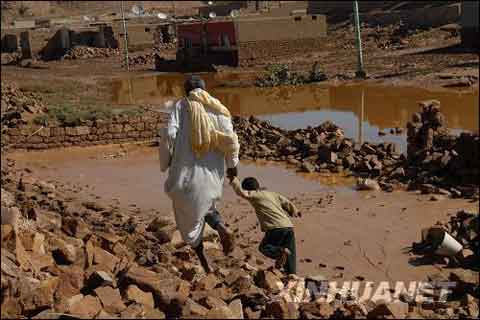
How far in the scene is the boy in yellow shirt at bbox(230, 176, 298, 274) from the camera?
16.5 feet

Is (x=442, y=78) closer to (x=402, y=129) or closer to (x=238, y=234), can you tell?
(x=402, y=129)

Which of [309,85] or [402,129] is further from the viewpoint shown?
[309,85]

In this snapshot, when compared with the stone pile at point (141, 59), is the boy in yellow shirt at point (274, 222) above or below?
below

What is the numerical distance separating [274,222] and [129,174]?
601 centimetres

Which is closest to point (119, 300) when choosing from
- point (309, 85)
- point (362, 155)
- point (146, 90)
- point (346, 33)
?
point (362, 155)

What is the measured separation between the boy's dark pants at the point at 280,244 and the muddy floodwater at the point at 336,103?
735 centimetres

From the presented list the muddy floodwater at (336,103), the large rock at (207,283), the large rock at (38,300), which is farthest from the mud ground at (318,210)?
the muddy floodwater at (336,103)

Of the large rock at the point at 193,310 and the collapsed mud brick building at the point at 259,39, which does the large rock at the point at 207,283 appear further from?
the collapsed mud brick building at the point at 259,39

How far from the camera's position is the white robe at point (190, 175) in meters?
4.39

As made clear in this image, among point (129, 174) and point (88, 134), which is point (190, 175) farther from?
point (88, 134)

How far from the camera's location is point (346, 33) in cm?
3756

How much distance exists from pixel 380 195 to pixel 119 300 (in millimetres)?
5617

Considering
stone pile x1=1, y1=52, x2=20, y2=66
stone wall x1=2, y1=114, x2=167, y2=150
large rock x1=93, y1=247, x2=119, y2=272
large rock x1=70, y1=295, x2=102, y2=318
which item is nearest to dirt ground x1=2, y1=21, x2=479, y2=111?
stone pile x1=1, y1=52, x2=20, y2=66

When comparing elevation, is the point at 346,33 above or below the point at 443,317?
above
